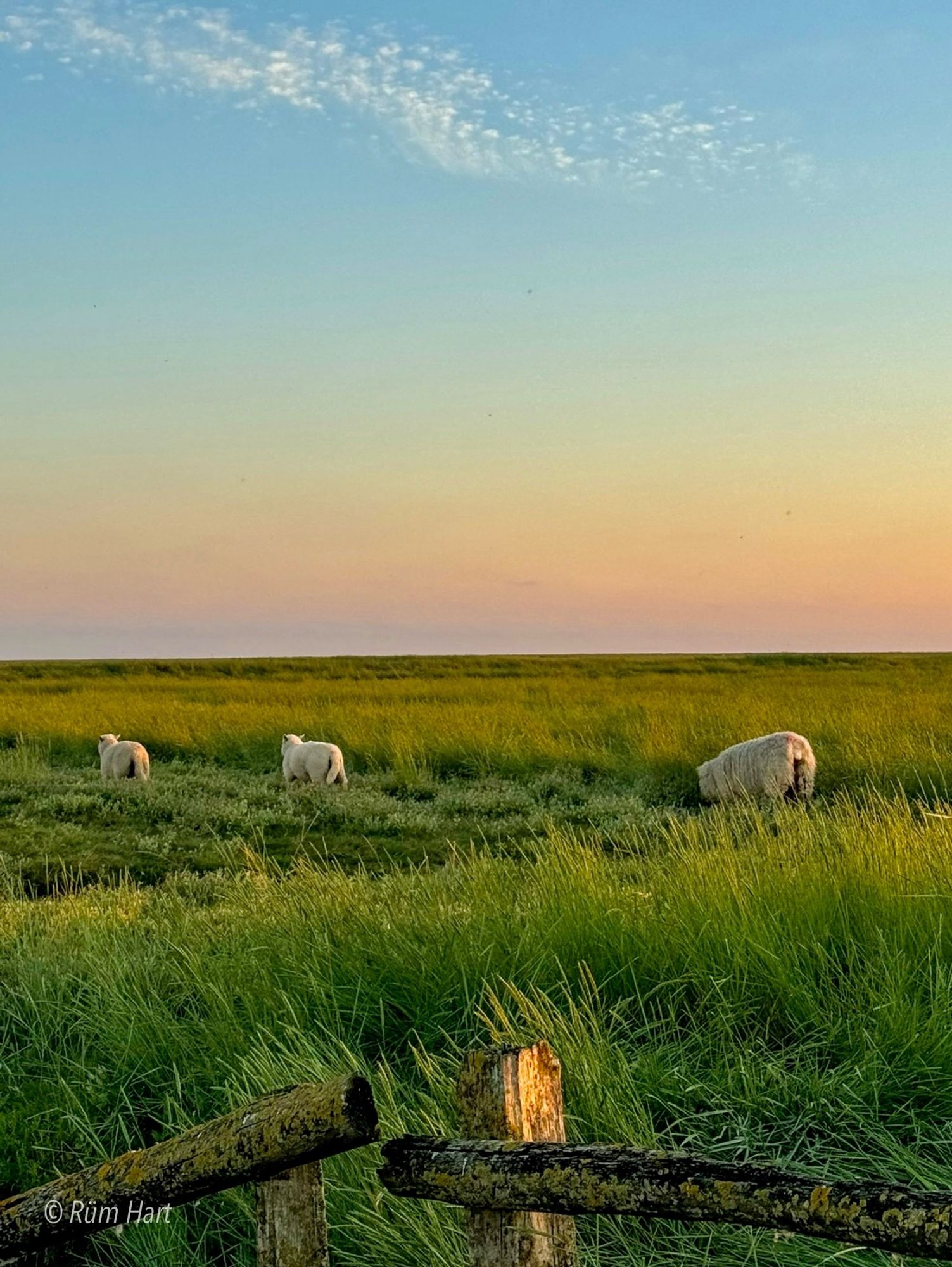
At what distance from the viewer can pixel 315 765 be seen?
56.0ft

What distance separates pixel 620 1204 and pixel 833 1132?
9.20ft

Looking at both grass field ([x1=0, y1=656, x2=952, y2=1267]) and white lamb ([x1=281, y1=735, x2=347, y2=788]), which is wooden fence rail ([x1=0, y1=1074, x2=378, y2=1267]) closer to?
grass field ([x1=0, y1=656, x2=952, y2=1267])

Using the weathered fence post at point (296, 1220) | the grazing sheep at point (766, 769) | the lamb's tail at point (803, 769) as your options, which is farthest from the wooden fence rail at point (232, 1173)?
the lamb's tail at point (803, 769)

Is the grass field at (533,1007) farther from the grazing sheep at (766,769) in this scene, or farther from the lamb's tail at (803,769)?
the lamb's tail at (803,769)

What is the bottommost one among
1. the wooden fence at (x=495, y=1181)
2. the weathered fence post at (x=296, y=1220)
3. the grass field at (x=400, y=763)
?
the grass field at (x=400, y=763)

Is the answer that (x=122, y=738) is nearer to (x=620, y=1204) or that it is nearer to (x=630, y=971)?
(x=630, y=971)

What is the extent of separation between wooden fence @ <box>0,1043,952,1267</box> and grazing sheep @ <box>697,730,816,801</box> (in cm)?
1287

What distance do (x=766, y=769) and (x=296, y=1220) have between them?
13352 mm

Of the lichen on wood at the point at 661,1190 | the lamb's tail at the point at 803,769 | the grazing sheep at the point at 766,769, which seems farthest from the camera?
the lamb's tail at the point at 803,769

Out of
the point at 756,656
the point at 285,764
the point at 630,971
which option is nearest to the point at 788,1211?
the point at 630,971

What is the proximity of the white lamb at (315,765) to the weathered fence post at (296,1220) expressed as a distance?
1494cm

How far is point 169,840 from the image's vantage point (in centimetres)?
1313

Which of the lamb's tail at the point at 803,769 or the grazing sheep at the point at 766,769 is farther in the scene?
the lamb's tail at the point at 803,769

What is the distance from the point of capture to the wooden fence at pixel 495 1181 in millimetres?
1771
